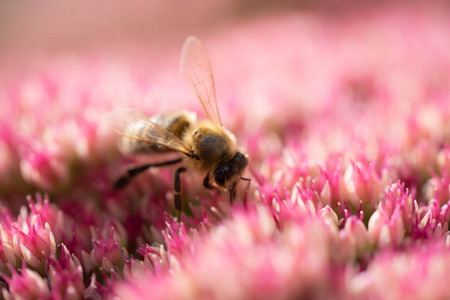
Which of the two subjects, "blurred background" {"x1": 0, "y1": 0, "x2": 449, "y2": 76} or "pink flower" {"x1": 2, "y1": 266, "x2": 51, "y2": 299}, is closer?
"pink flower" {"x1": 2, "y1": 266, "x2": 51, "y2": 299}

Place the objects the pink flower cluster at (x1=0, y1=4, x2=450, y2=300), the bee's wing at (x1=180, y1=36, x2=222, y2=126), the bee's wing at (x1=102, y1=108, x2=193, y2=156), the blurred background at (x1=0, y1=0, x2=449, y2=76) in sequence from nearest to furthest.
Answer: the pink flower cluster at (x1=0, y1=4, x2=450, y2=300)
the bee's wing at (x1=102, y1=108, x2=193, y2=156)
the bee's wing at (x1=180, y1=36, x2=222, y2=126)
the blurred background at (x1=0, y1=0, x2=449, y2=76)

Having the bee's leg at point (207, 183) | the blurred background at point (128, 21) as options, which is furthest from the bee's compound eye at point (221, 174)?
the blurred background at point (128, 21)

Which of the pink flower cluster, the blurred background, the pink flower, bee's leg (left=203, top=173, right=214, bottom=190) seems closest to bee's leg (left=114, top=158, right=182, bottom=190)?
the pink flower cluster

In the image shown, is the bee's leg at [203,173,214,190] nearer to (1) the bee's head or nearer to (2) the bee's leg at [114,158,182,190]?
(1) the bee's head

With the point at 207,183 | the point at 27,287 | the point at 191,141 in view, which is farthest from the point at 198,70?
the point at 27,287

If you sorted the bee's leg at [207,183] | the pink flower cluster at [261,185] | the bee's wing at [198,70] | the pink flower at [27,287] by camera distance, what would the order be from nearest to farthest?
the pink flower cluster at [261,185] < the pink flower at [27,287] < the bee's leg at [207,183] < the bee's wing at [198,70]

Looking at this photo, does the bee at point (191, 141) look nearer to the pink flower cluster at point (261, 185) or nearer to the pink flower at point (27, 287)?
the pink flower cluster at point (261, 185)
